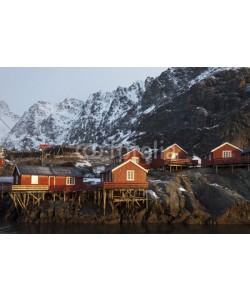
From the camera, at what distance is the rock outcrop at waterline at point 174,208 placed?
3369 centimetres

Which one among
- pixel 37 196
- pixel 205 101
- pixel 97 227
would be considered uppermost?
pixel 205 101

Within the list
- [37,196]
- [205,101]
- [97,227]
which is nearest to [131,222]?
[97,227]

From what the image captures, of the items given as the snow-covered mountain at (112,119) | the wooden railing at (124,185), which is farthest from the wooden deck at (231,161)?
the snow-covered mountain at (112,119)

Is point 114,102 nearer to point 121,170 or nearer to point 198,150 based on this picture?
point 198,150

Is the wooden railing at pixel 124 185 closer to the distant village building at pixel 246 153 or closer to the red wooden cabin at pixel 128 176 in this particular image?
the red wooden cabin at pixel 128 176

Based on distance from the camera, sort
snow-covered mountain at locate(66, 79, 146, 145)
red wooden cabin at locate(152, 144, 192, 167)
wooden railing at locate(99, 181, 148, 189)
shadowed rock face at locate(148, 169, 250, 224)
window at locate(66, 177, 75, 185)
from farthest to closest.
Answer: snow-covered mountain at locate(66, 79, 146, 145) → red wooden cabin at locate(152, 144, 192, 167) → window at locate(66, 177, 75, 185) → wooden railing at locate(99, 181, 148, 189) → shadowed rock face at locate(148, 169, 250, 224)

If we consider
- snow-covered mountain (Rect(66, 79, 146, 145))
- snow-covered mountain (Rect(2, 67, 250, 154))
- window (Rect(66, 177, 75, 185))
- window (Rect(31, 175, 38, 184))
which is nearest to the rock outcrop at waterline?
window (Rect(31, 175, 38, 184))

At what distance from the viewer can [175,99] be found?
104 meters

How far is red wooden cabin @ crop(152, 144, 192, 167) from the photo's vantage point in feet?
159

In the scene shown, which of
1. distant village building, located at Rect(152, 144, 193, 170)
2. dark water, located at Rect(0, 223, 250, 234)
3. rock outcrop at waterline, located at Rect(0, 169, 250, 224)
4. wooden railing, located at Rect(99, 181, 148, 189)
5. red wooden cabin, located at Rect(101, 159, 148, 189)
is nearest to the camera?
dark water, located at Rect(0, 223, 250, 234)

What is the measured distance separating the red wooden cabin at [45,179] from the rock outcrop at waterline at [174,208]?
7.14 feet

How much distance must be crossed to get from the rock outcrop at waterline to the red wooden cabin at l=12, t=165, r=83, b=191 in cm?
218

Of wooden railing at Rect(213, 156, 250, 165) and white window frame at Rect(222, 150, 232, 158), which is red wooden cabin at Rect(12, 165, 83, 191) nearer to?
wooden railing at Rect(213, 156, 250, 165)

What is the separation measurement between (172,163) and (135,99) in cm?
13125
